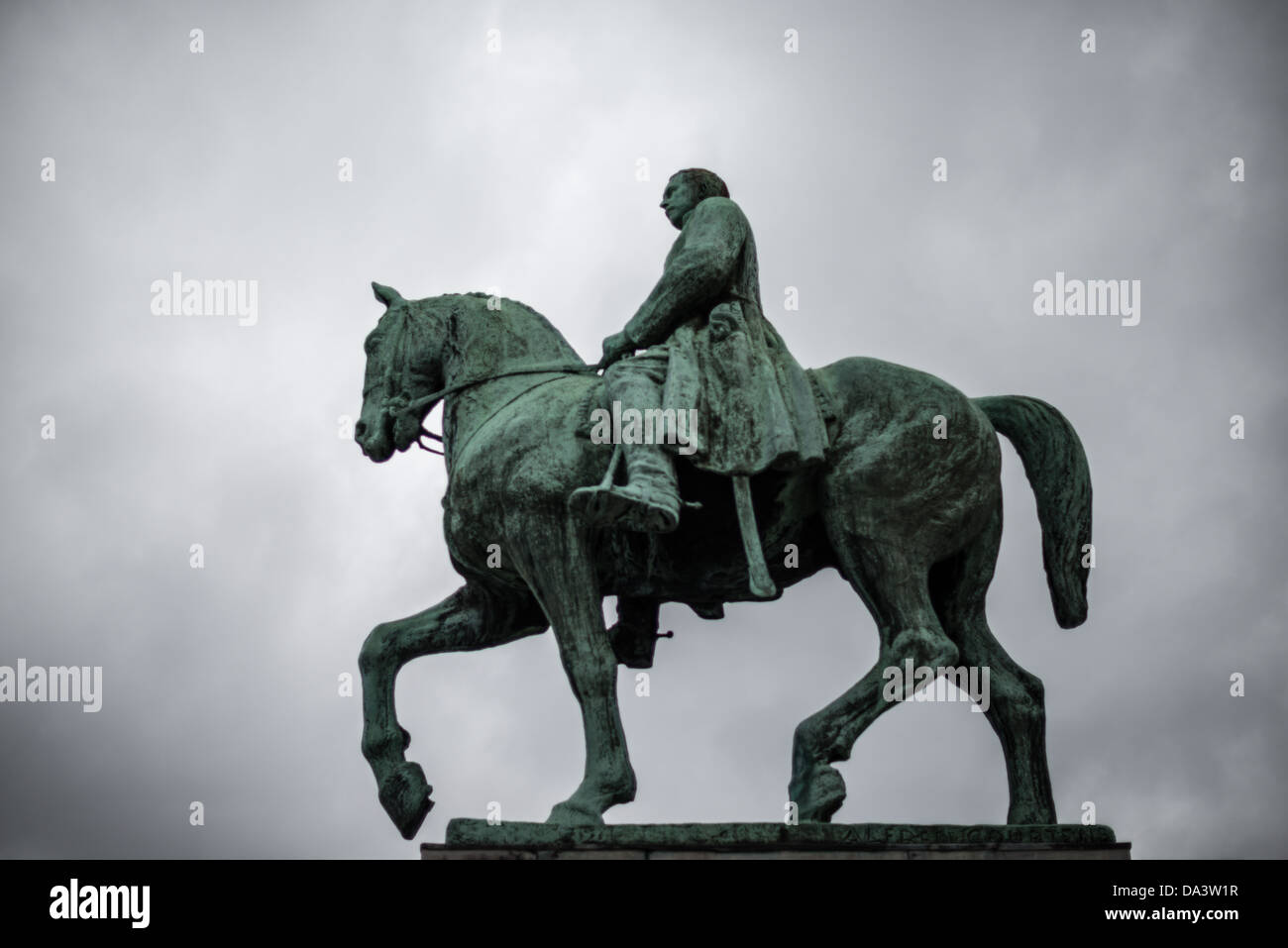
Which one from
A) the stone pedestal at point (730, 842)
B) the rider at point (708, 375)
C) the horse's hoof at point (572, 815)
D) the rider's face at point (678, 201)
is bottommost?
the stone pedestal at point (730, 842)

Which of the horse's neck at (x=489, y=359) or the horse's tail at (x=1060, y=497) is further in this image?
the horse's neck at (x=489, y=359)

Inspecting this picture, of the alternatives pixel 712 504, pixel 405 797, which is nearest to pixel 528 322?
pixel 712 504

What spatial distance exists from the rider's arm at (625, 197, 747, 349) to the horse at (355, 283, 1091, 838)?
45 cm

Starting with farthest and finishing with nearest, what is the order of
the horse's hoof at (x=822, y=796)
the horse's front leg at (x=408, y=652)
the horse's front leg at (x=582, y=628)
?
the horse's front leg at (x=408, y=652), the horse's front leg at (x=582, y=628), the horse's hoof at (x=822, y=796)

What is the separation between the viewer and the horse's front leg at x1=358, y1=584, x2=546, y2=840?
11.8 m

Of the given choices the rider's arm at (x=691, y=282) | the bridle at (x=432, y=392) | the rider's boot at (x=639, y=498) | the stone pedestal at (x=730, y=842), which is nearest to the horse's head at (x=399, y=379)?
the bridle at (x=432, y=392)

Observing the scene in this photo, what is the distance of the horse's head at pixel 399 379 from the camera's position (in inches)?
482

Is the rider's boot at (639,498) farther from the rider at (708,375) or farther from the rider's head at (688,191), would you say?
the rider's head at (688,191)

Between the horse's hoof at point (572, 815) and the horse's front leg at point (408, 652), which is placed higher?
the horse's front leg at point (408, 652)

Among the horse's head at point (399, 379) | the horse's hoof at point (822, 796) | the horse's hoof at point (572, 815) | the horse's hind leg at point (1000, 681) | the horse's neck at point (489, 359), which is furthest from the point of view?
the horse's head at point (399, 379)

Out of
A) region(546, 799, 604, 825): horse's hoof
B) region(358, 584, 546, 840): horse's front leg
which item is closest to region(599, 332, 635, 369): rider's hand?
region(358, 584, 546, 840): horse's front leg

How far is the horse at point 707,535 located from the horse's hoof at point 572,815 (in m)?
0.01
